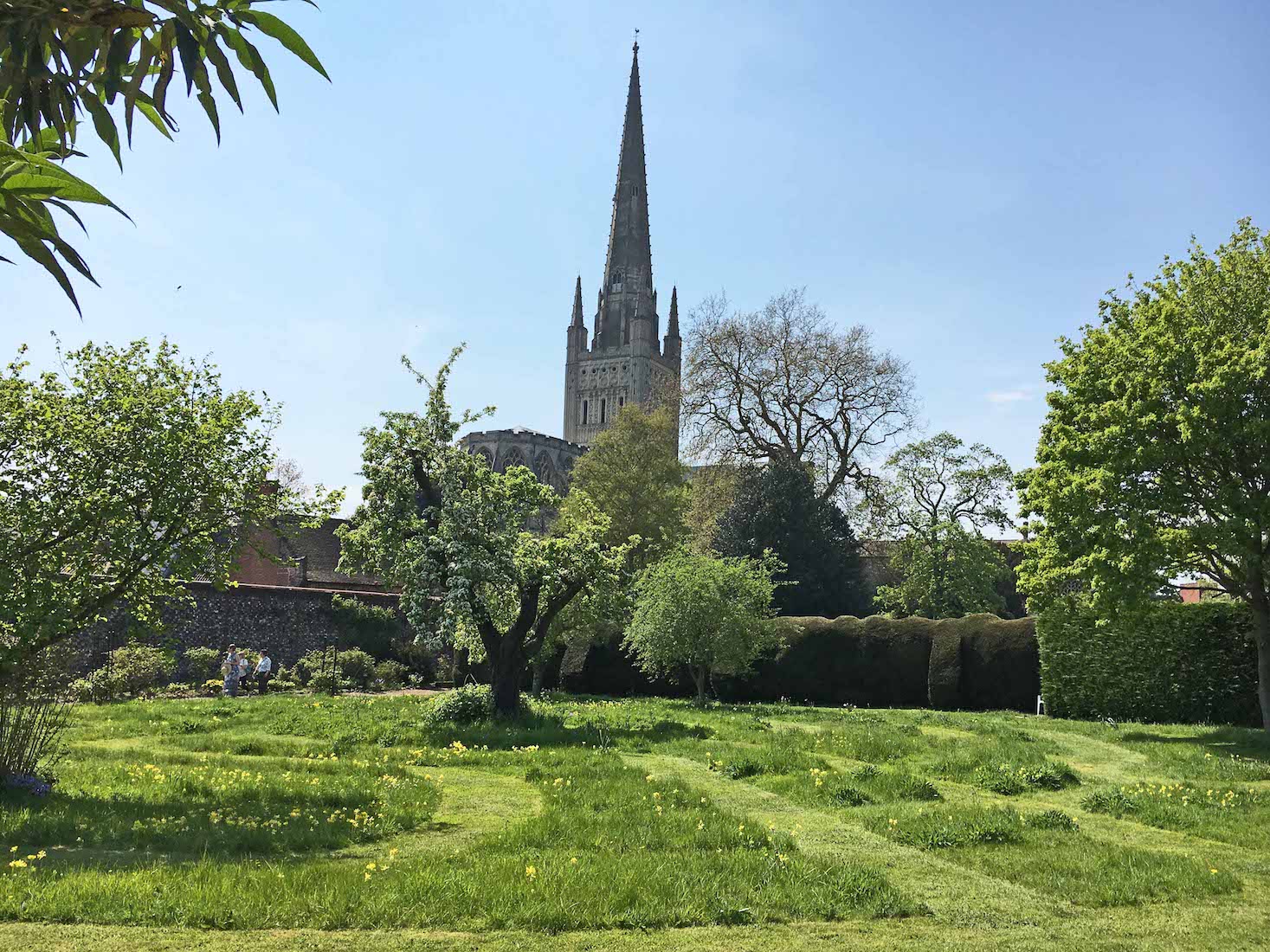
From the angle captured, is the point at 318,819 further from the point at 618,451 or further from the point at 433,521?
the point at 618,451

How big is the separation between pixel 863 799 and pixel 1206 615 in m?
16.9

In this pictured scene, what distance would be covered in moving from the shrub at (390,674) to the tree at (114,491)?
62.8 feet

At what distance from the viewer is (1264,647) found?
811 inches

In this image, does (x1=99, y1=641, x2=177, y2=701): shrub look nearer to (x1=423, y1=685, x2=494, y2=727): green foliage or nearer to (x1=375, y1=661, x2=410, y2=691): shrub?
(x1=375, y1=661, x2=410, y2=691): shrub

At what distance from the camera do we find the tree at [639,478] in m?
55.5

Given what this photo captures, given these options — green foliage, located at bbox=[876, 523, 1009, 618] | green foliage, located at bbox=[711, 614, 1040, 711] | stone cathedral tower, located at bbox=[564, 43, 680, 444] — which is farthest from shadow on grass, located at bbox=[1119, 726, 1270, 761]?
stone cathedral tower, located at bbox=[564, 43, 680, 444]

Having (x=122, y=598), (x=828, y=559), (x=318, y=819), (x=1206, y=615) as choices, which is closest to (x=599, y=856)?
(x=318, y=819)

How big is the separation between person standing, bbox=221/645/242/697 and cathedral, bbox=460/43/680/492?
8514cm

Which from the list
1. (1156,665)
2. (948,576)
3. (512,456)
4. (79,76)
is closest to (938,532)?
(948,576)

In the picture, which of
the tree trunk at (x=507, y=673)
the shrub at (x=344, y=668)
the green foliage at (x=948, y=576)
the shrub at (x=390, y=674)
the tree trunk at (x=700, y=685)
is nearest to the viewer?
the tree trunk at (x=507, y=673)

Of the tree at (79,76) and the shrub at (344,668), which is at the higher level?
the tree at (79,76)

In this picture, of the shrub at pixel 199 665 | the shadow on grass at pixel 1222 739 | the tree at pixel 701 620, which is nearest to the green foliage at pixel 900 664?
the tree at pixel 701 620

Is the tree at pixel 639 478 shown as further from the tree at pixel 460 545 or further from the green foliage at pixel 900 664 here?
the tree at pixel 460 545

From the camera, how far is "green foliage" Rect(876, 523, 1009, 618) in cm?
4659
